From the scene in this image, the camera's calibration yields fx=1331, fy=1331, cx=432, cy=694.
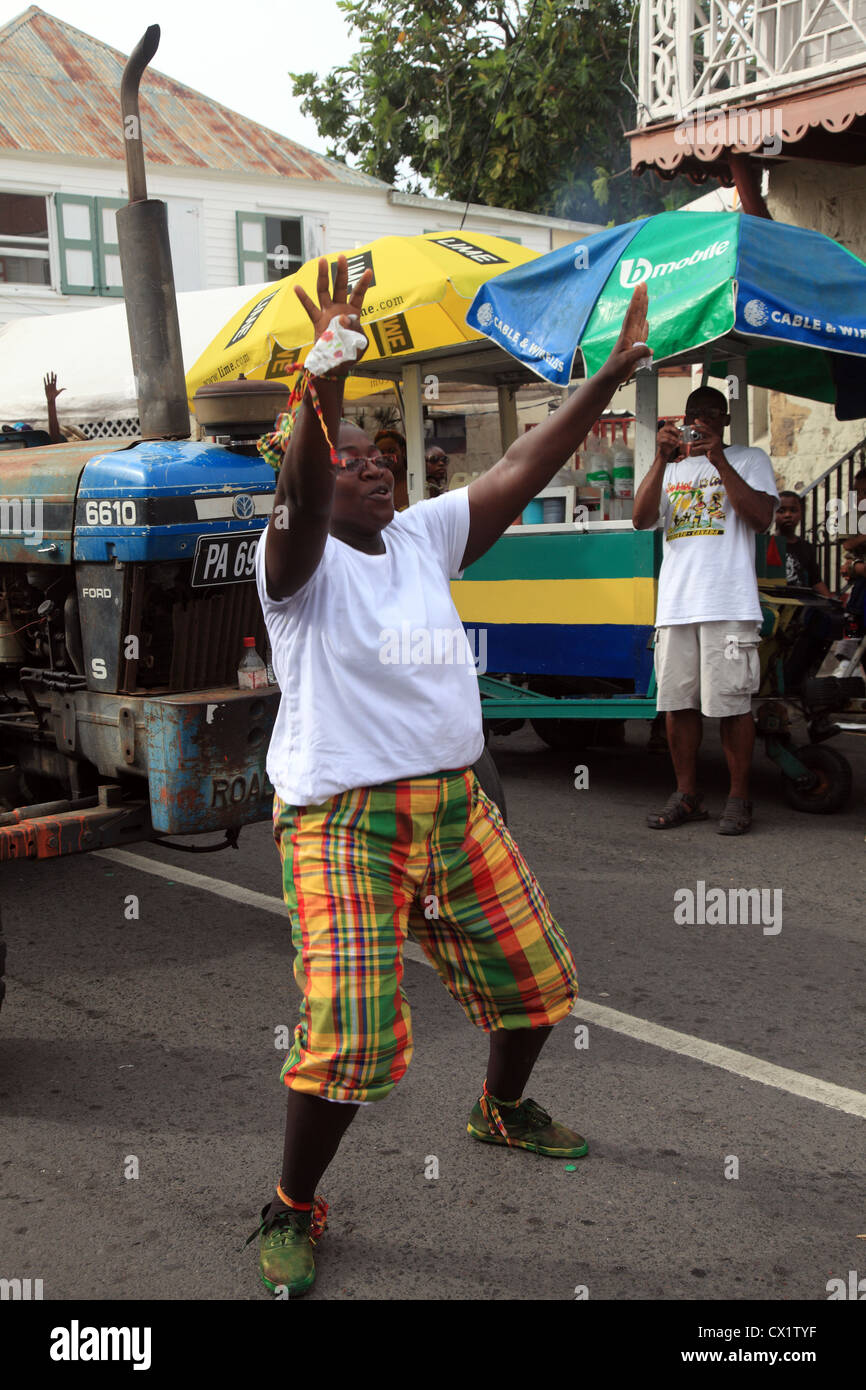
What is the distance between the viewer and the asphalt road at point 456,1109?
2.86 meters

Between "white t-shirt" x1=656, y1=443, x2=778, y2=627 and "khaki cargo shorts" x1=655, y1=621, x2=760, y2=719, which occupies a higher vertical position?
"white t-shirt" x1=656, y1=443, x2=778, y2=627

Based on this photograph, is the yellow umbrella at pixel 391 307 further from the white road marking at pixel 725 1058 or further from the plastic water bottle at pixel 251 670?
the white road marking at pixel 725 1058

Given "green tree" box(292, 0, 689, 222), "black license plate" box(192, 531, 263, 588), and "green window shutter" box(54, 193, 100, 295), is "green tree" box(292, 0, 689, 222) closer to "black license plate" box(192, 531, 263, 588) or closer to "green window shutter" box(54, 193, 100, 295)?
"green window shutter" box(54, 193, 100, 295)

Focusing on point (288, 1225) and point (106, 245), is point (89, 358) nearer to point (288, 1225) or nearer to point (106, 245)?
point (106, 245)

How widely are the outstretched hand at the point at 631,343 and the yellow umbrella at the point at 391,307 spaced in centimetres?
473

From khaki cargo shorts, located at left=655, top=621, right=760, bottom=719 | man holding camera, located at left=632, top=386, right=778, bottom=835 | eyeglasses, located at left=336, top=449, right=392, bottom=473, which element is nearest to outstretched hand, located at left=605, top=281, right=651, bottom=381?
eyeglasses, located at left=336, top=449, right=392, bottom=473

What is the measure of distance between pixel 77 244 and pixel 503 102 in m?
8.87

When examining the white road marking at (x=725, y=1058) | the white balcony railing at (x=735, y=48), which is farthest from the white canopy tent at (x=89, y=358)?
the white road marking at (x=725, y=1058)

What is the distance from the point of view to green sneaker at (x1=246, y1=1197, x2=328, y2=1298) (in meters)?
2.73

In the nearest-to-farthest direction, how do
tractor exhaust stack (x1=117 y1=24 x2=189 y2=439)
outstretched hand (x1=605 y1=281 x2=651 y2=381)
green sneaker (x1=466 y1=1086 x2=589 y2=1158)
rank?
1. outstretched hand (x1=605 y1=281 x2=651 y2=381)
2. green sneaker (x1=466 y1=1086 x2=589 y2=1158)
3. tractor exhaust stack (x1=117 y1=24 x2=189 y2=439)

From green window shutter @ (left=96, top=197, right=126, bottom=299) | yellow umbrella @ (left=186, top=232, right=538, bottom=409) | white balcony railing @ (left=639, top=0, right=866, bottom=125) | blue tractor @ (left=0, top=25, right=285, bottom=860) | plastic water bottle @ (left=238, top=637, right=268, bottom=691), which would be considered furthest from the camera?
green window shutter @ (left=96, top=197, right=126, bottom=299)

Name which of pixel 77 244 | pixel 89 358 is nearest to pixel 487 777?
pixel 89 358

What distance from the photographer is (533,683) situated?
8102 mm

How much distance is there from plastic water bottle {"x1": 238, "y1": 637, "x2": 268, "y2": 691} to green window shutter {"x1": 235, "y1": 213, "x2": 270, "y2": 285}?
56.6 feet
